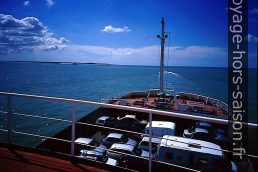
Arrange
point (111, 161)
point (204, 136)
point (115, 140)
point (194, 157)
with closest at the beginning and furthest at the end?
point (194, 157) < point (111, 161) < point (115, 140) < point (204, 136)

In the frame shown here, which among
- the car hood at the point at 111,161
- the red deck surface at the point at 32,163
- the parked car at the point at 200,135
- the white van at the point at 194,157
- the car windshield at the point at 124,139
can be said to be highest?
the red deck surface at the point at 32,163

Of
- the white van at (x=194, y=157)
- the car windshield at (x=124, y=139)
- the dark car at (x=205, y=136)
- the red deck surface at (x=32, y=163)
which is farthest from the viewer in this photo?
the dark car at (x=205, y=136)

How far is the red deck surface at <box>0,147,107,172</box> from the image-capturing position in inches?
145

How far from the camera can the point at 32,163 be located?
3883 mm

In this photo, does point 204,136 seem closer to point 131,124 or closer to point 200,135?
point 200,135

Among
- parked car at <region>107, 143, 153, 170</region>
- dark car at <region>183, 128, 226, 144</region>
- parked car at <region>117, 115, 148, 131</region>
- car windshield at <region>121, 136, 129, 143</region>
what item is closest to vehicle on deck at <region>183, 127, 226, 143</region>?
dark car at <region>183, 128, 226, 144</region>

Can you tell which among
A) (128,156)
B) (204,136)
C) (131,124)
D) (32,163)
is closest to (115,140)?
(128,156)

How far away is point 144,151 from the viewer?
1135 cm

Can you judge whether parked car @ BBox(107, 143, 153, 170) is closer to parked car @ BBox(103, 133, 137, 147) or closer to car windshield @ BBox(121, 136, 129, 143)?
parked car @ BBox(103, 133, 137, 147)

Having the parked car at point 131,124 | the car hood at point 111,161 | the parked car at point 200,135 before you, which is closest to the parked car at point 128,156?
the car hood at point 111,161

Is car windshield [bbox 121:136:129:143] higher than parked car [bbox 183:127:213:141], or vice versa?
parked car [bbox 183:127:213:141]

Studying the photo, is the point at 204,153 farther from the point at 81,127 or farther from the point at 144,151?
the point at 81,127

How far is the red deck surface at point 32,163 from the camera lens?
3.69m

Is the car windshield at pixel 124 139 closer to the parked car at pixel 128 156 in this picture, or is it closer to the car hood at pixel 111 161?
the parked car at pixel 128 156
